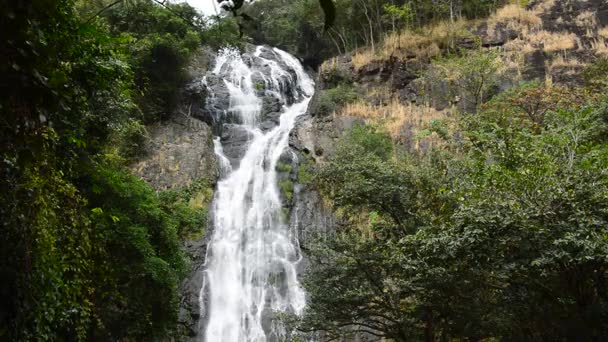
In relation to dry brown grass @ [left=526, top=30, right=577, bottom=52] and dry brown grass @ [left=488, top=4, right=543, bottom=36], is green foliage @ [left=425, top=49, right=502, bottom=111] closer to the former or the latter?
dry brown grass @ [left=526, top=30, right=577, bottom=52]

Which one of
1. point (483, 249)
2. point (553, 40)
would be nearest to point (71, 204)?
point (483, 249)

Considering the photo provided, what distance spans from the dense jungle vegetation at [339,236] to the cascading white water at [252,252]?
210 centimetres

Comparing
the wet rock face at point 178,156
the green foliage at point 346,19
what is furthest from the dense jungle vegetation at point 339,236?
the green foliage at point 346,19

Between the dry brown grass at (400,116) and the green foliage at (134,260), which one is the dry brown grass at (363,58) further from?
the green foliage at (134,260)

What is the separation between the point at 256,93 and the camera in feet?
82.9

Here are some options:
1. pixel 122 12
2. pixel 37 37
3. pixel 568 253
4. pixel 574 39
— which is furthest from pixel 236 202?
pixel 574 39

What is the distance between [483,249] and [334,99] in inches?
662

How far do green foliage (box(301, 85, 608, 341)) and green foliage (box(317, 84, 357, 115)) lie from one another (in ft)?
40.4

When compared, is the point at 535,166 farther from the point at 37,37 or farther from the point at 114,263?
the point at 114,263

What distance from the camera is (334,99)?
2291 cm

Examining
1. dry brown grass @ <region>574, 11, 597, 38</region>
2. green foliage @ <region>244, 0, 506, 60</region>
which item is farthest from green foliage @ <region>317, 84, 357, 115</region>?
dry brown grass @ <region>574, 11, 597, 38</region>

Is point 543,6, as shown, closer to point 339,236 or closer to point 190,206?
point 190,206

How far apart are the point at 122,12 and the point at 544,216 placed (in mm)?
19829

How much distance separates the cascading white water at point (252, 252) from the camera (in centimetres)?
1395
